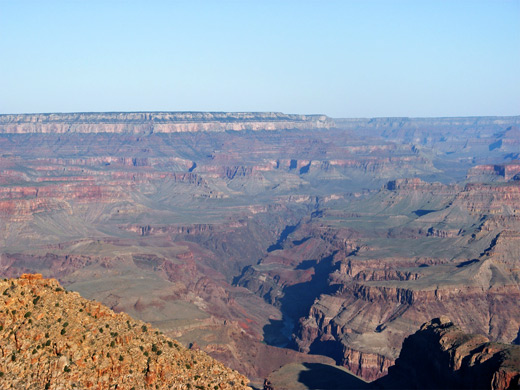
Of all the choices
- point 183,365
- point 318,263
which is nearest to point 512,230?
point 318,263

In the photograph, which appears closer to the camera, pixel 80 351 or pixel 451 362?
pixel 80 351

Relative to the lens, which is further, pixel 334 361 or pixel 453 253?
pixel 453 253

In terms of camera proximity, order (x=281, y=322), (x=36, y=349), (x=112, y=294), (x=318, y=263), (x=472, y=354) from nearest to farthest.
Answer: (x=36, y=349) < (x=472, y=354) < (x=112, y=294) < (x=281, y=322) < (x=318, y=263)

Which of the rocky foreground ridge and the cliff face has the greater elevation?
the rocky foreground ridge

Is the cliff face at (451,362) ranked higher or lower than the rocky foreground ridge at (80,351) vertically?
lower

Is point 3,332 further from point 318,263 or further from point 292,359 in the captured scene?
point 318,263
